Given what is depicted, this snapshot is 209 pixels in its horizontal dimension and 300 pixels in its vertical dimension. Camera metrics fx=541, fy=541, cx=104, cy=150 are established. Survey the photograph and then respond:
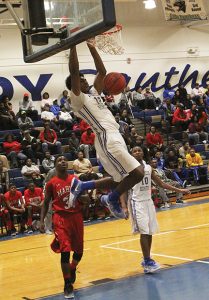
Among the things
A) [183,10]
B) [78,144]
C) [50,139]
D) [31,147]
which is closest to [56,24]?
[31,147]

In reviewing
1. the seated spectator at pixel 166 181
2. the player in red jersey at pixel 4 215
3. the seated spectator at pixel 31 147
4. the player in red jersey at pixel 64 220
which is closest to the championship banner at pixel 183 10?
the seated spectator at pixel 166 181

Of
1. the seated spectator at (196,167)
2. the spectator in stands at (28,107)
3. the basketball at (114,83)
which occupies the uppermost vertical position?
the basketball at (114,83)

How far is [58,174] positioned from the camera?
23.6 ft

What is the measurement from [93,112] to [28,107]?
1407 centimetres

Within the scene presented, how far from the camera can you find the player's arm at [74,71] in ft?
17.4

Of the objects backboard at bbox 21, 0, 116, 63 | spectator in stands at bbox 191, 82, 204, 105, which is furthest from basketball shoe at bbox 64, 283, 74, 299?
spectator in stands at bbox 191, 82, 204, 105

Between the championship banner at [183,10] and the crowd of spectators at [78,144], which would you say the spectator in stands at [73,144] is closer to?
the crowd of spectators at [78,144]

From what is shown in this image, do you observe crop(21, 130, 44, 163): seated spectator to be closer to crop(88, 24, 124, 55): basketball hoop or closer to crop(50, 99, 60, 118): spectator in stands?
crop(50, 99, 60, 118): spectator in stands

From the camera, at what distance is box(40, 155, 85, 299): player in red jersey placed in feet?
22.4

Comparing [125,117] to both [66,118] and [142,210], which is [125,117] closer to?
[66,118]

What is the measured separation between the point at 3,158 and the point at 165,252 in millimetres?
7449

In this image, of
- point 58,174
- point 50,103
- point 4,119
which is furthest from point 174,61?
point 58,174

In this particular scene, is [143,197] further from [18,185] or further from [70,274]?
[18,185]

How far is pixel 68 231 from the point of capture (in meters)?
6.94
